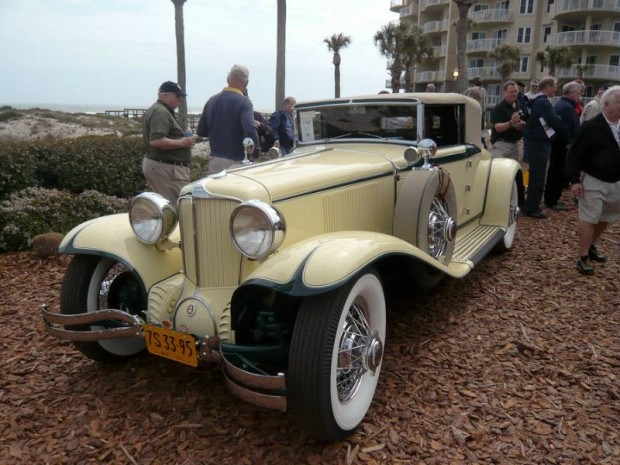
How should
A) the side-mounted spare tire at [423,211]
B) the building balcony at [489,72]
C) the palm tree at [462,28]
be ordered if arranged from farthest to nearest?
the building balcony at [489,72] < the palm tree at [462,28] < the side-mounted spare tire at [423,211]

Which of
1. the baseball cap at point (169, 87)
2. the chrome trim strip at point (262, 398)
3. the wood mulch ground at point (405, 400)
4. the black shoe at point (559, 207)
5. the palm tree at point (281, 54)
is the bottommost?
the wood mulch ground at point (405, 400)

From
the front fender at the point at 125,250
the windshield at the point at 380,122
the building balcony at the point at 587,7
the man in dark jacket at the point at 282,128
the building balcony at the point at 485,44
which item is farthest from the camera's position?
the building balcony at the point at 485,44

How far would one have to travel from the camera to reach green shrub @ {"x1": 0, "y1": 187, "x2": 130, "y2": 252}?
5180mm

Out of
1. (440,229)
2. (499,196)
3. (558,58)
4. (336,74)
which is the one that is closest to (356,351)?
(440,229)

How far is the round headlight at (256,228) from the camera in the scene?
7.91 feet

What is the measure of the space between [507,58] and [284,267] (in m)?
38.4

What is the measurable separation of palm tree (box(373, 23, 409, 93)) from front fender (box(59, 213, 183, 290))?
1317 inches

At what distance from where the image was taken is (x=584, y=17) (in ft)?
115

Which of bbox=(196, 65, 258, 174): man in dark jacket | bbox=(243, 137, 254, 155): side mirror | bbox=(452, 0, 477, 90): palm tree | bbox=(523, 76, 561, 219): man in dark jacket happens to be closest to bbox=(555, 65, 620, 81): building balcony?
bbox=(452, 0, 477, 90): palm tree

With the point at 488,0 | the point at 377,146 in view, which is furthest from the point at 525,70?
the point at 377,146

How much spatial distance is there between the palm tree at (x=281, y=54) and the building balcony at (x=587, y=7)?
93.7ft

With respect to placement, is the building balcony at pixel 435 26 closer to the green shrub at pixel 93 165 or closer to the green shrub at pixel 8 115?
the green shrub at pixel 8 115

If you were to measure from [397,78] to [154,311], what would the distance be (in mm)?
35510

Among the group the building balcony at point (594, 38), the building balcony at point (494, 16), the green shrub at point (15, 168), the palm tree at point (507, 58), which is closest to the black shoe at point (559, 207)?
the green shrub at point (15, 168)
